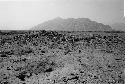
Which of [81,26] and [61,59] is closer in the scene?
[61,59]

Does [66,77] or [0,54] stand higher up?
[0,54]

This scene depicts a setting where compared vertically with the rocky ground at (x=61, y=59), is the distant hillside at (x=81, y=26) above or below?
above

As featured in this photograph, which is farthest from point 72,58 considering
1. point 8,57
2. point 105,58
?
point 8,57

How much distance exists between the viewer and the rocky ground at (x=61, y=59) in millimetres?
9938

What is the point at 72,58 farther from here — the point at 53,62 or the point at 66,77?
the point at 66,77

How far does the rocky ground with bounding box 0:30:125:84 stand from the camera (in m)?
9.94

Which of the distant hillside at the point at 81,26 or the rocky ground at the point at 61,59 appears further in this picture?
the distant hillside at the point at 81,26

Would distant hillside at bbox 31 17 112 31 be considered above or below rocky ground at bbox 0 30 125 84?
above

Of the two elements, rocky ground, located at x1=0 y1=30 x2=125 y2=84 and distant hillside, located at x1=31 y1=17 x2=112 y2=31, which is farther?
distant hillside, located at x1=31 y1=17 x2=112 y2=31

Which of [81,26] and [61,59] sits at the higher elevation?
[81,26]

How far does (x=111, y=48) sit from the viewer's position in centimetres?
1415

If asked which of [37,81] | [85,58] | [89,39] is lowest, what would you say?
[37,81]

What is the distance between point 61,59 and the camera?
12.0 meters

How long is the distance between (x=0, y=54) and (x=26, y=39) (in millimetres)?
2963
